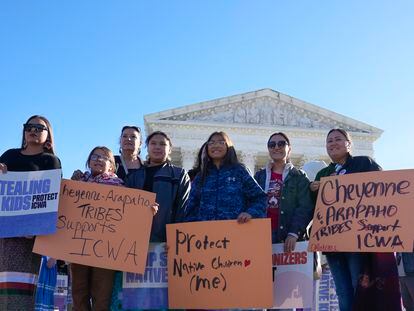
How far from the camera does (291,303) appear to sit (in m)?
4.59

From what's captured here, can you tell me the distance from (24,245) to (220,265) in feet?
5.38

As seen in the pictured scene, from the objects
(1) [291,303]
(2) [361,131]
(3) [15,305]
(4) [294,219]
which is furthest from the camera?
(2) [361,131]

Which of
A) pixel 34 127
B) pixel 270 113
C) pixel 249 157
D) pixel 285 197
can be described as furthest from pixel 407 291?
pixel 270 113

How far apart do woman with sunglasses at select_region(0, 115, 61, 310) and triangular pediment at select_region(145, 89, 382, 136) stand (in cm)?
3374

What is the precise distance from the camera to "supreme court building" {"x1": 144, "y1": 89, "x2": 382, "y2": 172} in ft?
124

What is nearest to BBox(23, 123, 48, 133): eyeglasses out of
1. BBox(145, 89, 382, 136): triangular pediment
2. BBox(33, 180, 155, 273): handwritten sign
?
BBox(33, 180, 155, 273): handwritten sign

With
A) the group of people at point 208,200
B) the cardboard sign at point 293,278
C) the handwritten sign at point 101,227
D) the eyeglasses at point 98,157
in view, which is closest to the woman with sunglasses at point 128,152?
the group of people at point 208,200

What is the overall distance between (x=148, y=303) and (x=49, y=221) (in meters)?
1.08

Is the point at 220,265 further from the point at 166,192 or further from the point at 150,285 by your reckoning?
the point at 166,192

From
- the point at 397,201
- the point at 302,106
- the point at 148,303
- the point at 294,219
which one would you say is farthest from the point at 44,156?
the point at 302,106

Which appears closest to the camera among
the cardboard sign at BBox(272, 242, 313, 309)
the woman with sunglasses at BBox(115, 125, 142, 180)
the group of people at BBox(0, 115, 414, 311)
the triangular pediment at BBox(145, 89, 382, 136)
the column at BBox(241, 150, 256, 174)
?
the group of people at BBox(0, 115, 414, 311)

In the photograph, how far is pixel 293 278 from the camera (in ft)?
15.4

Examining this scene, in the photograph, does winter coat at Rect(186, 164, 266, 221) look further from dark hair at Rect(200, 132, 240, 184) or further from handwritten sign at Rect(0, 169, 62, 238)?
handwritten sign at Rect(0, 169, 62, 238)

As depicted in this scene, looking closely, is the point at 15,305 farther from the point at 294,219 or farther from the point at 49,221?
the point at 294,219
